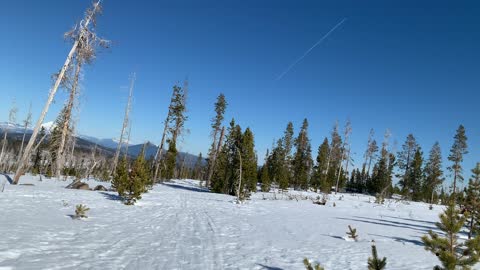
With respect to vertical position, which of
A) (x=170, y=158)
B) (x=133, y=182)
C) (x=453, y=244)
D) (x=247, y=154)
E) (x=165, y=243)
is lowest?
(x=165, y=243)

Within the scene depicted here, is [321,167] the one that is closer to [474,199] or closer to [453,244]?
[474,199]

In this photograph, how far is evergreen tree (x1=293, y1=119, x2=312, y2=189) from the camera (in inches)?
2283

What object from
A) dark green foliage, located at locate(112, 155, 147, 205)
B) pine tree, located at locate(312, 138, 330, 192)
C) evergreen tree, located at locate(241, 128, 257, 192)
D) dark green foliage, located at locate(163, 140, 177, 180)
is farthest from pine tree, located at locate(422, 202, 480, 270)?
pine tree, located at locate(312, 138, 330, 192)

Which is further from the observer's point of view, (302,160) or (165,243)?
(302,160)

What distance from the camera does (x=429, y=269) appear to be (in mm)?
9211

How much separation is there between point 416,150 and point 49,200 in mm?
64056

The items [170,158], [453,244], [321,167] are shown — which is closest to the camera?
[453,244]

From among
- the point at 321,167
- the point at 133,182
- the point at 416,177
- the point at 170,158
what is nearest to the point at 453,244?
the point at 133,182

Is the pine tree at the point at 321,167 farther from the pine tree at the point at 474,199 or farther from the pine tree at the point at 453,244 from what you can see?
the pine tree at the point at 453,244

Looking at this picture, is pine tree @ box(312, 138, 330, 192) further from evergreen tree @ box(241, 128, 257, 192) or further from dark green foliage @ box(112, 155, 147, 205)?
dark green foliage @ box(112, 155, 147, 205)

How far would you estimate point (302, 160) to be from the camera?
5997 centimetres

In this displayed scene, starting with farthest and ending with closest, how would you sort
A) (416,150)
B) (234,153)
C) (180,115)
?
(416,150) < (180,115) < (234,153)

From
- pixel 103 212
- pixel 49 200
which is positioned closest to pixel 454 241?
pixel 103 212

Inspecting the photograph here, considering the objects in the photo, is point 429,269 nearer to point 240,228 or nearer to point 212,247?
point 212,247
